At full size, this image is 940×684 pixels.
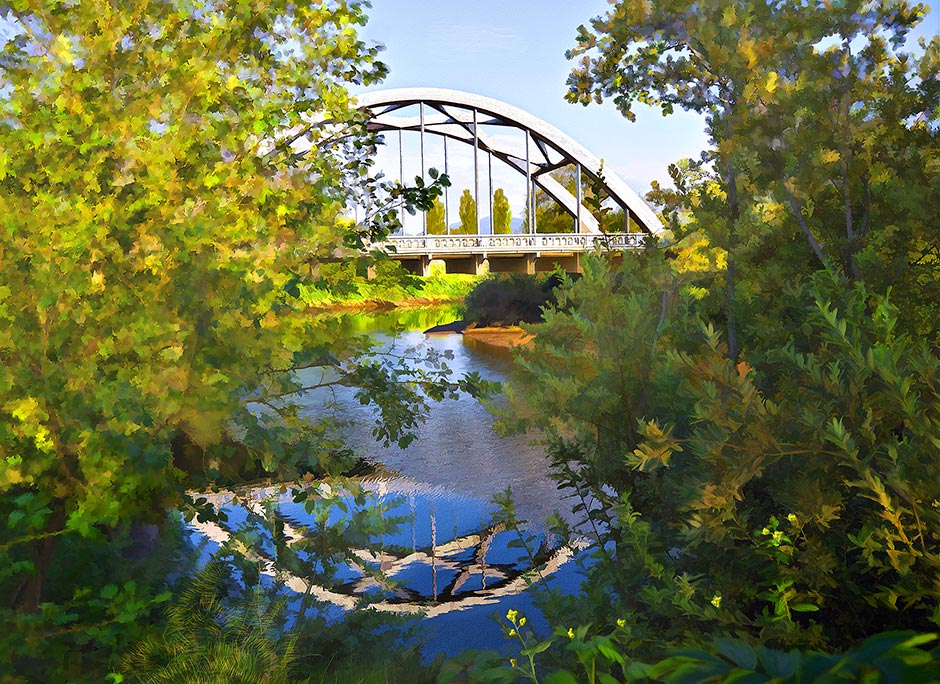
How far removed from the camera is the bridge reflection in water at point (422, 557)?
224 inches

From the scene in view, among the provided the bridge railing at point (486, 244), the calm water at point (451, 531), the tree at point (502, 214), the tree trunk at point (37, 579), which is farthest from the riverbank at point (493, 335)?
the tree at point (502, 214)

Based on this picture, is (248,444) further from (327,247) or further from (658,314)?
(658,314)

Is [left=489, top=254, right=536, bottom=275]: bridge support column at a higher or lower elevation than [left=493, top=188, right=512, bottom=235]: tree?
lower

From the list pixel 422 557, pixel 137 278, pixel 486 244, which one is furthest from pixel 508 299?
pixel 137 278

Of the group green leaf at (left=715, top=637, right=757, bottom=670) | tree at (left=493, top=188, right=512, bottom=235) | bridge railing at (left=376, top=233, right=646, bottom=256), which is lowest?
green leaf at (left=715, top=637, right=757, bottom=670)

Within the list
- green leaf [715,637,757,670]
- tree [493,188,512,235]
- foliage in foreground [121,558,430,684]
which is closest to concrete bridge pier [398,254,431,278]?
foliage in foreground [121,558,430,684]

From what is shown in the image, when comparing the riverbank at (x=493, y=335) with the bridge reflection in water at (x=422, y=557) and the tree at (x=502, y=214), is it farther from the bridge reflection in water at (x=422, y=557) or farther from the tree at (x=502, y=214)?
the tree at (x=502, y=214)

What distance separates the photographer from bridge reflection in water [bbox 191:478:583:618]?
18.7ft

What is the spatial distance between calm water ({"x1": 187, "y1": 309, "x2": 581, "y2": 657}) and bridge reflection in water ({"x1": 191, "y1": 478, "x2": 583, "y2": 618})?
0.01 m

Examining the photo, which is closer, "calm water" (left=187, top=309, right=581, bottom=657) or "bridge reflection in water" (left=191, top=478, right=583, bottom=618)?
"bridge reflection in water" (left=191, top=478, right=583, bottom=618)

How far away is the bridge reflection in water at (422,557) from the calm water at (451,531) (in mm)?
15

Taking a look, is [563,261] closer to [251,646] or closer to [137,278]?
[137,278]

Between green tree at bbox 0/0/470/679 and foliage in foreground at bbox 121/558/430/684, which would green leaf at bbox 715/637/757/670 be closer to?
foliage in foreground at bbox 121/558/430/684

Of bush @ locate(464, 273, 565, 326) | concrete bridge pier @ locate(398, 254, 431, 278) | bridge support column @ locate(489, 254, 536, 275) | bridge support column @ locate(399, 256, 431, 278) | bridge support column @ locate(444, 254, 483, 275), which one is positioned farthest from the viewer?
bridge support column @ locate(489, 254, 536, 275)
